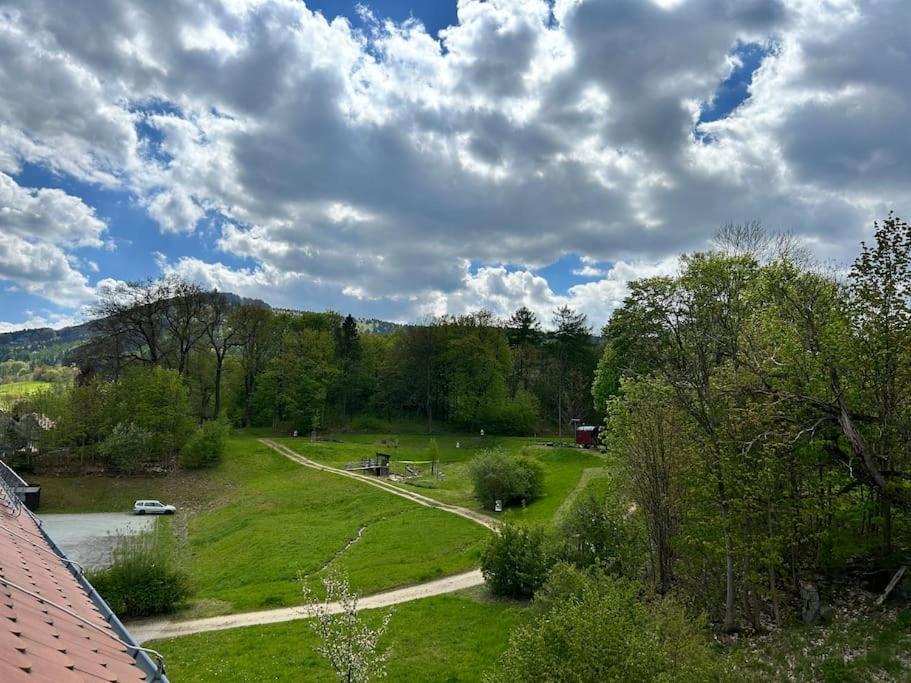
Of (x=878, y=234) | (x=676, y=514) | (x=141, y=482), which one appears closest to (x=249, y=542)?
(x=141, y=482)

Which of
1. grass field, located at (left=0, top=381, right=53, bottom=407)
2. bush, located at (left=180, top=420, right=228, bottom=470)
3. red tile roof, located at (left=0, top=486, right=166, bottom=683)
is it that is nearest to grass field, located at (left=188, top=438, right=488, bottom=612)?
bush, located at (left=180, top=420, right=228, bottom=470)

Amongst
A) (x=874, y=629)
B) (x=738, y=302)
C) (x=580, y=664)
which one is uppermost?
(x=738, y=302)

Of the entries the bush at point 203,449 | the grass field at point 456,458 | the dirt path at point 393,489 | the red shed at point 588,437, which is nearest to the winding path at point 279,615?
the dirt path at point 393,489

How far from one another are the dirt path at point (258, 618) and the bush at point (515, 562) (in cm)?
179

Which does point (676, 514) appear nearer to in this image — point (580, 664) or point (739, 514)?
point (739, 514)

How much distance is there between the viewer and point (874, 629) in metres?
12.6

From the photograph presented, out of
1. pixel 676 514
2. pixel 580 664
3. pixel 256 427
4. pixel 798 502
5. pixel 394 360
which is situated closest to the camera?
pixel 580 664

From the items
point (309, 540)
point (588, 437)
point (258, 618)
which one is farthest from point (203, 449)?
point (588, 437)

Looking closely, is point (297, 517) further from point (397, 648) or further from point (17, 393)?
point (17, 393)

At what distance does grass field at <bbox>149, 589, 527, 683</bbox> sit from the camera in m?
15.2

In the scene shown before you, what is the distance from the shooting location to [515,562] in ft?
66.8

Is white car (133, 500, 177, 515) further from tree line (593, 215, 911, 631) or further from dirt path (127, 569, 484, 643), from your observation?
tree line (593, 215, 911, 631)

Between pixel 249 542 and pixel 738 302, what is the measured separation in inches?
1109

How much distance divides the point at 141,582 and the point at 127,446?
1128 inches
